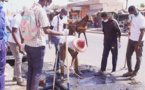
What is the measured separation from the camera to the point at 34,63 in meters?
3.25

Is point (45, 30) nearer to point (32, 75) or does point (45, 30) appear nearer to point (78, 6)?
point (32, 75)

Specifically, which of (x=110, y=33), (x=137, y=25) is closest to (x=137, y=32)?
(x=137, y=25)

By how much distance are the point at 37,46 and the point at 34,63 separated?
35 centimetres

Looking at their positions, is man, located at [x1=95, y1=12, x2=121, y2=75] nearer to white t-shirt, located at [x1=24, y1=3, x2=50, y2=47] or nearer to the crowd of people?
the crowd of people

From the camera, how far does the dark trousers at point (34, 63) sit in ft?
10.5

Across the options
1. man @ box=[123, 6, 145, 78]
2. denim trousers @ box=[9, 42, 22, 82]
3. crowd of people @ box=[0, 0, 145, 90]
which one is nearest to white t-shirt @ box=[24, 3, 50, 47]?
crowd of people @ box=[0, 0, 145, 90]

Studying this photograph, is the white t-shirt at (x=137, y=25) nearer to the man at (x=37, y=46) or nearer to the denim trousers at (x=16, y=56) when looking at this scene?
the man at (x=37, y=46)

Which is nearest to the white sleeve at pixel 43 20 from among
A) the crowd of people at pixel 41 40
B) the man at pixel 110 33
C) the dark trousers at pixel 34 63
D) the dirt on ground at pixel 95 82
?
the crowd of people at pixel 41 40

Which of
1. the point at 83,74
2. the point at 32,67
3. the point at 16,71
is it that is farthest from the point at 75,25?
the point at 32,67

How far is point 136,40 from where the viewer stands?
16.5 ft

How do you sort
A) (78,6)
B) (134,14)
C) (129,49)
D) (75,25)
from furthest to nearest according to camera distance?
(78,6) → (75,25) → (129,49) → (134,14)

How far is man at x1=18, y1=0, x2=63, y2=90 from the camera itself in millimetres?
3074

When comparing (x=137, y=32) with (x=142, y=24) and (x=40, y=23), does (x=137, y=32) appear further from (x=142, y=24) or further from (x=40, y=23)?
(x=40, y=23)

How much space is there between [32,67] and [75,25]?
2.81m
